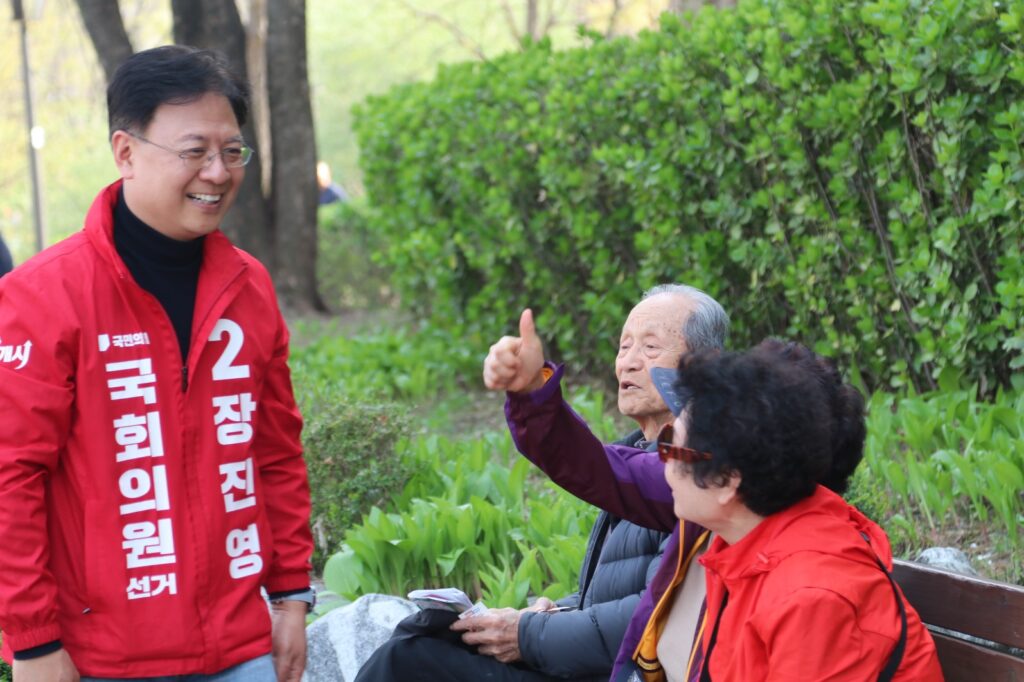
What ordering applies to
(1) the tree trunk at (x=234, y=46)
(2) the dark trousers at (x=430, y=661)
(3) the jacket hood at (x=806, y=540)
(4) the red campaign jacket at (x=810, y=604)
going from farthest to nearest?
(1) the tree trunk at (x=234, y=46), (2) the dark trousers at (x=430, y=661), (3) the jacket hood at (x=806, y=540), (4) the red campaign jacket at (x=810, y=604)

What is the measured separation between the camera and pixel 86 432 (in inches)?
92.9

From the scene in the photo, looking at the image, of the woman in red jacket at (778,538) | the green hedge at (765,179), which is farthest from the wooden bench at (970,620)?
the green hedge at (765,179)

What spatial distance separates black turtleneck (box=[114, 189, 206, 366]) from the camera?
8.12 ft

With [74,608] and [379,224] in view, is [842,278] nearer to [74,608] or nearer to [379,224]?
[74,608]

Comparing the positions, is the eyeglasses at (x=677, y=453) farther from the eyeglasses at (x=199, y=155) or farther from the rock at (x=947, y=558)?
the rock at (x=947, y=558)

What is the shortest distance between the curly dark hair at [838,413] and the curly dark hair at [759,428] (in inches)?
3.3

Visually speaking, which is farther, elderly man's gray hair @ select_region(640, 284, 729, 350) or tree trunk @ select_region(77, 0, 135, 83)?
tree trunk @ select_region(77, 0, 135, 83)

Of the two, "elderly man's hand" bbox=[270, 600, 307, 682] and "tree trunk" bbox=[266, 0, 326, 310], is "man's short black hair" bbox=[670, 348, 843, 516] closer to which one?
"elderly man's hand" bbox=[270, 600, 307, 682]

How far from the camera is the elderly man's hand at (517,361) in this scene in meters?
2.56

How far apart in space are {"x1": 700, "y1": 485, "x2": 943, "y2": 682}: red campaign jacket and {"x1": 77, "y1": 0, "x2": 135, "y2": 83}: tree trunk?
896 centimetres

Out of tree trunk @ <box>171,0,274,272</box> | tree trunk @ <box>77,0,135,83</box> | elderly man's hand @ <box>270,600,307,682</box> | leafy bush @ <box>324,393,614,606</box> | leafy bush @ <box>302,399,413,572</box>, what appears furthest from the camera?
tree trunk @ <box>77,0,135,83</box>

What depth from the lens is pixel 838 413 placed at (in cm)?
242

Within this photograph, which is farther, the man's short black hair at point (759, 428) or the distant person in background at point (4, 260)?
the distant person in background at point (4, 260)

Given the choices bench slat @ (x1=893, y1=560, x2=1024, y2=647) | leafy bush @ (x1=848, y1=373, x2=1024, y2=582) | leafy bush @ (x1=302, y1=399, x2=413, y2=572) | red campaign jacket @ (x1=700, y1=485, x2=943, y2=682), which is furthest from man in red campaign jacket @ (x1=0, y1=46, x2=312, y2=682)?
leafy bush @ (x1=302, y1=399, x2=413, y2=572)
